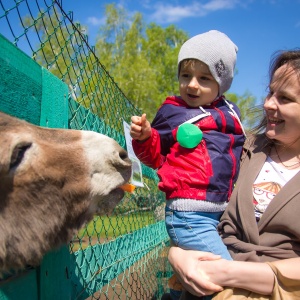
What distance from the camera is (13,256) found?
5.92 ft

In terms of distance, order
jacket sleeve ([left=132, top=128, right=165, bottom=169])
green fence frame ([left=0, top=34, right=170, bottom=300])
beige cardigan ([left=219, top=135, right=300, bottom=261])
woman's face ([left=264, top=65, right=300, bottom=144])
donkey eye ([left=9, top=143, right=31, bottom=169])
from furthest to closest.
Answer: jacket sleeve ([left=132, top=128, right=165, bottom=169])
woman's face ([left=264, top=65, right=300, bottom=144])
beige cardigan ([left=219, top=135, right=300, bottom=261])
green fence frame ([left=0, top=34, right=170, bottom=300])
donkey eye ([left=9, top=143, right=31, bottom=169])

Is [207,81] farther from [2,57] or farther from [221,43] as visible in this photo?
[2,57]

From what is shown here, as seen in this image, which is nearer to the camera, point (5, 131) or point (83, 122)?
point (5, 131)

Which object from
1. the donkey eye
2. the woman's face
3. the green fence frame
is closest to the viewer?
the donkey eye

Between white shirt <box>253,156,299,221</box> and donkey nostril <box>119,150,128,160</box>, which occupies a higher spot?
donkey nostril <box>119,150,128,160</box>

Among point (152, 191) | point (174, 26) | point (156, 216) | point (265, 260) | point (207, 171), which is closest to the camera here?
point (265, 260)

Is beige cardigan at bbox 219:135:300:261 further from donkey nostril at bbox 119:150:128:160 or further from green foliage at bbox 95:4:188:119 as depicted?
green foliage at bbox 95:4:188:119

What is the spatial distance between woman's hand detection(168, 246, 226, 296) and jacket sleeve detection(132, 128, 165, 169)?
654 mm

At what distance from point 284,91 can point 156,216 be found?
4193 millimetres

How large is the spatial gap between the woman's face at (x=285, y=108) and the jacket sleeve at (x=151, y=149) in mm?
716

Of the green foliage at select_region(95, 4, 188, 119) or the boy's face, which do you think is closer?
the boy's face

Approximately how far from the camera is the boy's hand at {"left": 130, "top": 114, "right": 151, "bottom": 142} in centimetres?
241

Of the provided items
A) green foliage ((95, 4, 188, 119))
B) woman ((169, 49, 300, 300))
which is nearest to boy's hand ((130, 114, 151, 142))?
woman ((169, 49, 300, 300))

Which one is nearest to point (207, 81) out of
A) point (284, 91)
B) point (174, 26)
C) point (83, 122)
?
point (284, 91)
